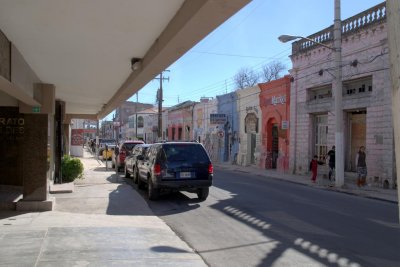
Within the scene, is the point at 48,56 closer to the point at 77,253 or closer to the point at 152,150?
the point at 77,253

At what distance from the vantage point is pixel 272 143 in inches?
1194

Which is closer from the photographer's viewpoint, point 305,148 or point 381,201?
point 381,201

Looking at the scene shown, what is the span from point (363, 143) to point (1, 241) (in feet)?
57.4

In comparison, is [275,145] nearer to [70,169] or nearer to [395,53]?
[70,169]

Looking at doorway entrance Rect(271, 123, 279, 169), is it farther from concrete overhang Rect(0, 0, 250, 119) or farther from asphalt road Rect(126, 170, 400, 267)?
concrete overhang Rect(0, 0, 250, 119)

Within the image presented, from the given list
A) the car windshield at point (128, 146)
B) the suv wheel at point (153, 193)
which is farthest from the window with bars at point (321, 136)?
the suv wheel at point (153, 193)

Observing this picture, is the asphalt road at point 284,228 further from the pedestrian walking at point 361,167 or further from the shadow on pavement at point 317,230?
the pedestrian walking at point 361,167

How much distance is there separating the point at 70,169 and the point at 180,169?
224 inches

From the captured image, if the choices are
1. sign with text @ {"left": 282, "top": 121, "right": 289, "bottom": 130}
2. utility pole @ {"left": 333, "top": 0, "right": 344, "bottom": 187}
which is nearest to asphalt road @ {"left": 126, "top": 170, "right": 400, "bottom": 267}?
utility pole @ {"left": 333, "top": 0, "right": 344, "bottom": 187}

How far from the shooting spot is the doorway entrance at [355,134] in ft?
68.6

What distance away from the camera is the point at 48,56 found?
8023mm

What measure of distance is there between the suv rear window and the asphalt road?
124 centimetres

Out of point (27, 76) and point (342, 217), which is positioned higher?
point (27, 76)

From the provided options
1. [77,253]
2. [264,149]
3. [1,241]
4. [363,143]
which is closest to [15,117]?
[1,241]
